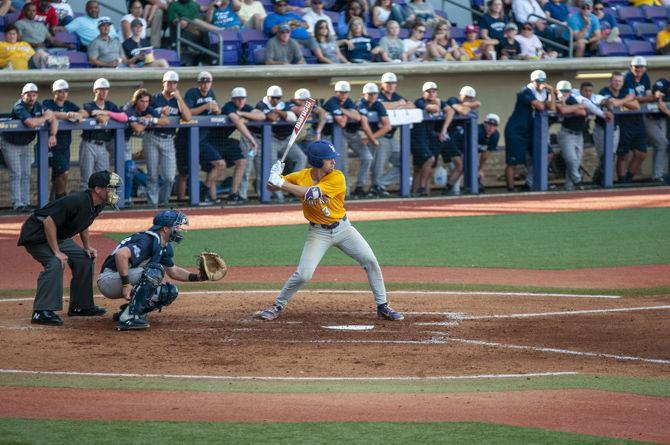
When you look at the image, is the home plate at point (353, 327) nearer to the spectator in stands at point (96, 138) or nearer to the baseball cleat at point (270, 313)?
Result: the baseball cleat at point (270, 313)

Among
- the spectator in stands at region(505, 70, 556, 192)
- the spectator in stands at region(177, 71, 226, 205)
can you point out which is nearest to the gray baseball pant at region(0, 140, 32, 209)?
the spectator in stands at region(177, 71, 226, 205)

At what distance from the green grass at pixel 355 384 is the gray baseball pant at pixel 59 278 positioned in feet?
Answer: 6.40

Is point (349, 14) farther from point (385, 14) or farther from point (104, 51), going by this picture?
point (104, 51)

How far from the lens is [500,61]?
23453 mm

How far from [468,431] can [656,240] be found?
10.4 metres

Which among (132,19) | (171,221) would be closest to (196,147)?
(132,19)

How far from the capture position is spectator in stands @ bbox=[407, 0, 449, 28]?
942 inches

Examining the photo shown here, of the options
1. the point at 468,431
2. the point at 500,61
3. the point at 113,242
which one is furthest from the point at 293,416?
the point at 500,61

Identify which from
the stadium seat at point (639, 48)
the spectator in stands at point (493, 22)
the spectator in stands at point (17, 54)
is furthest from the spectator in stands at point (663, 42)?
the spectator in stands at point (17, 54)

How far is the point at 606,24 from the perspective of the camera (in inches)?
1000

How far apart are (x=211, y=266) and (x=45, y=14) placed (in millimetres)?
10990

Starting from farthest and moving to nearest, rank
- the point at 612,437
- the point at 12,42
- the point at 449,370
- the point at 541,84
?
the point at 541,84
the point at 12,42
the point at 449,370
the point at 612,437

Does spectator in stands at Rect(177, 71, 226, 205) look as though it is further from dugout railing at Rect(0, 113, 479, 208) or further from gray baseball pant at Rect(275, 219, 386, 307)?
gray baseball pant at Rect(275, 219, 386, 307)

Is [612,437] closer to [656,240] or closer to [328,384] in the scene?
[328,384]
